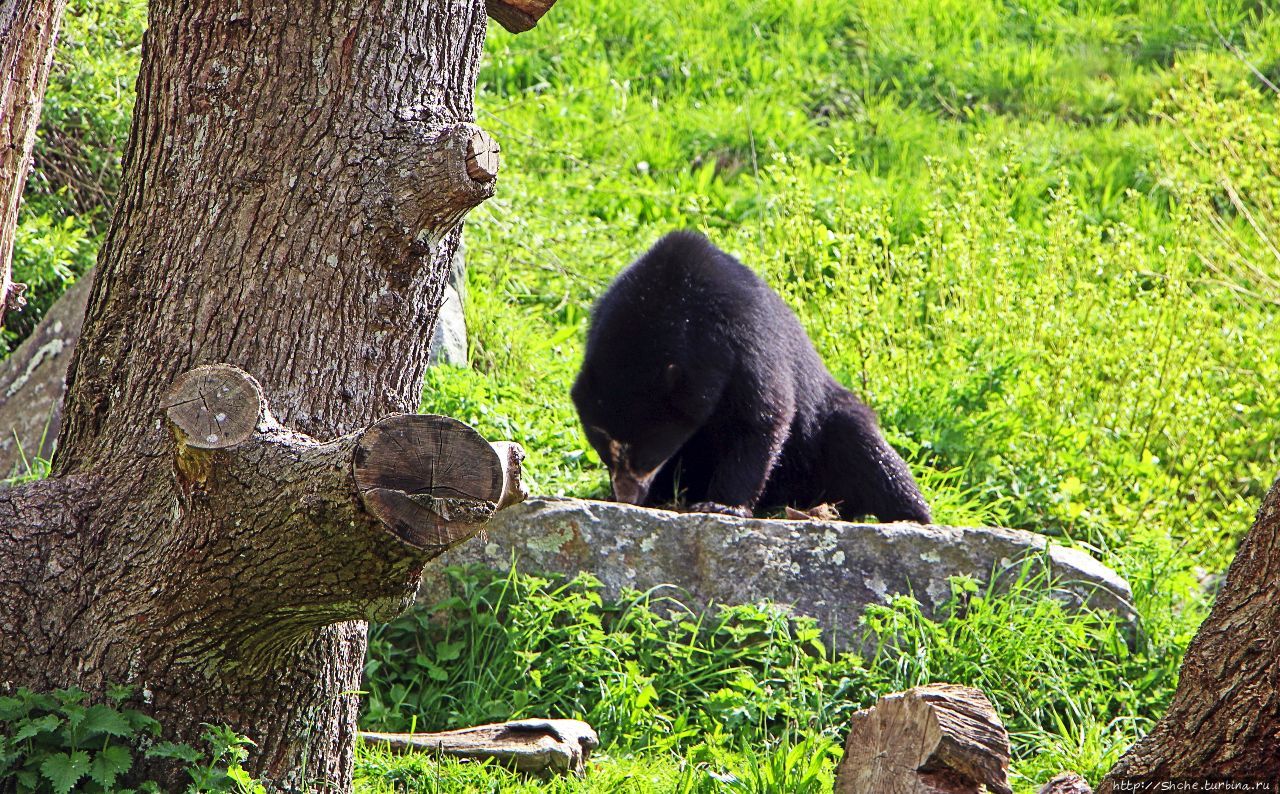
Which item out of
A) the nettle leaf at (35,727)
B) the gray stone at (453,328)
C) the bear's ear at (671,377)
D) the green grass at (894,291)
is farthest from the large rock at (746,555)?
the nettle leaf at (35,727)

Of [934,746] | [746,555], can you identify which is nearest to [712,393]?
[746,555]

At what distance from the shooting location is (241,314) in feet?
9.52

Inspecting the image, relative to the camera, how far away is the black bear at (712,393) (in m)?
5.38

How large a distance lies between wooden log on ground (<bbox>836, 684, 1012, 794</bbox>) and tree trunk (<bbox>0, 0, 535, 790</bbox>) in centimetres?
114

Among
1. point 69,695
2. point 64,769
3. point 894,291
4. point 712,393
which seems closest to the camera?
point 64,769

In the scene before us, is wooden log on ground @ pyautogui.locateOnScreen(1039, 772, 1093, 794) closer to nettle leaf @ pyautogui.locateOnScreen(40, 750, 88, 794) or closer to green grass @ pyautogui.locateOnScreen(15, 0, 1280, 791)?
green grass @ pyautogui.locateOnScreen(15, 0, 1280, 791)

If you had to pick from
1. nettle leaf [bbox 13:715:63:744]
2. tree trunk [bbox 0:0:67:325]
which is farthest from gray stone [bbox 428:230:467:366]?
nettle leaf [bbox 13:715:63:744]

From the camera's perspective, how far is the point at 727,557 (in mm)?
4746

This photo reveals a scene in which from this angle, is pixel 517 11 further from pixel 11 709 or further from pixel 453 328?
pixel 453 328

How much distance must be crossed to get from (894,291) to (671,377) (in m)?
2.08

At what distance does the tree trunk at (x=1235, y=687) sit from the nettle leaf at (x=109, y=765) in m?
1.99

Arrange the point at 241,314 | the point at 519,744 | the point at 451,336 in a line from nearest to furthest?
the point at 241,314, the point at 519,744, the point at 451,336

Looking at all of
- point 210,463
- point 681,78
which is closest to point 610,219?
point 681,78

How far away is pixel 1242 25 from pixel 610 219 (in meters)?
5.84
